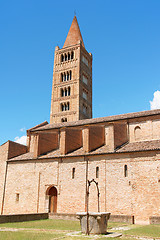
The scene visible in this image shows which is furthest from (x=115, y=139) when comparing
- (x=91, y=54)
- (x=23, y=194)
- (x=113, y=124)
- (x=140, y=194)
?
(x=91, y=54)

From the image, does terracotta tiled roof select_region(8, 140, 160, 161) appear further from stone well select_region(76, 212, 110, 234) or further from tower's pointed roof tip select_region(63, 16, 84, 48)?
tower's pointed roof tip select_region(63, 16, 84, 48)

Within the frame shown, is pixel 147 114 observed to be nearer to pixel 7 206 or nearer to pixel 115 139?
pixel 115 139

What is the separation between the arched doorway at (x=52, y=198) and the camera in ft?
71.6

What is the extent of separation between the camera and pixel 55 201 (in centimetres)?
2194

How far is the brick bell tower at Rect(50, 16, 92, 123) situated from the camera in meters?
39.4

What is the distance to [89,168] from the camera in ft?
67.0

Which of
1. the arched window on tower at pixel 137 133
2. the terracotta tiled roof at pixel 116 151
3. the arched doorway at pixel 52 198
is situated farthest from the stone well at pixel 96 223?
the arched window on tower at pixel 137 133

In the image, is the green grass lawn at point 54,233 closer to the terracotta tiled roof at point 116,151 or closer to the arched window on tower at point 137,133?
the terracotta tiled roof at point 116,151

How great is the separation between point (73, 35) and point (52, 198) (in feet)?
109

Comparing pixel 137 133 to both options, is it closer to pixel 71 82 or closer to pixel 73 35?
pixel 71 82

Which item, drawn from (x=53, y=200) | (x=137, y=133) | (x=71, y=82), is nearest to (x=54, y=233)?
(x=53, y=200)

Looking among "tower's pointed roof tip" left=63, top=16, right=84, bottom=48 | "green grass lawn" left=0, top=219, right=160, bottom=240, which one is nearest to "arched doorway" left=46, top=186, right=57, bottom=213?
"green grass lawn" left=0, top=219, right=160, bottom=240

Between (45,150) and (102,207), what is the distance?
29.1 feet

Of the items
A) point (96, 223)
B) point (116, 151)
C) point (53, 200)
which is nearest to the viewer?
point (96, 223)
